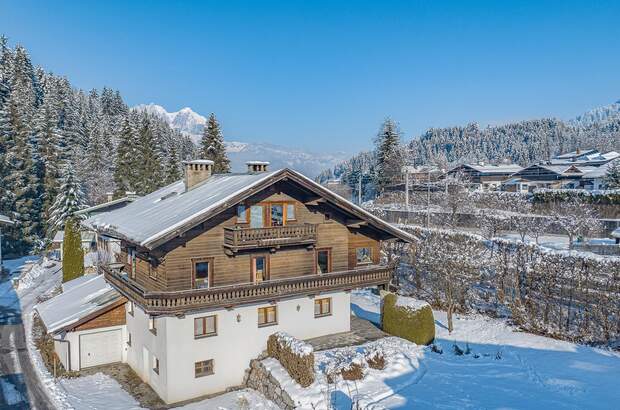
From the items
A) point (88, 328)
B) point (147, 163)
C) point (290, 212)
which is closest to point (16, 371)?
point (88, 328)

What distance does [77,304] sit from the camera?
85.1 feet

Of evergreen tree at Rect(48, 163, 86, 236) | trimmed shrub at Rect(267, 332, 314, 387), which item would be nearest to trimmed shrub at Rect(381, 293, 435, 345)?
trimmed shrub at Rect(267, 332, 314, 387)

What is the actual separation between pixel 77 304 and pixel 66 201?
33753mm

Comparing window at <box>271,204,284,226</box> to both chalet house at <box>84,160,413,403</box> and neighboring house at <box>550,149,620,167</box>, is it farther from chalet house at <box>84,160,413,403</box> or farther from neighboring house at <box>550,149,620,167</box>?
neighboring house at <box>550,149,620,167</box>

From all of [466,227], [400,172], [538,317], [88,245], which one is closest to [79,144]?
[88,245]

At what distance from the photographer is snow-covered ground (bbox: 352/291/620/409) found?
56.3 ft

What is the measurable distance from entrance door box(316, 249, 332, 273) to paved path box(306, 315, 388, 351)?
3.67 metres

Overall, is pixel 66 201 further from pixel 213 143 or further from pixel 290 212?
pixel 290 212

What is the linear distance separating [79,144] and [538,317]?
90139mm

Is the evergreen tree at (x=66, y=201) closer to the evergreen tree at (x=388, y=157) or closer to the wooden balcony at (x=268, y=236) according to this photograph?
the wooden balcony at (x=268, y=236)

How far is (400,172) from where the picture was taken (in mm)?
86062

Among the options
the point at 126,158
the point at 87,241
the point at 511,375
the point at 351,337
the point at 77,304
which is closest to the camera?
the point at 511,375

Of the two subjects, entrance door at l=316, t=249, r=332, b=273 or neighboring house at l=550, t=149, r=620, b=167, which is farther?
neighboring house at l=550, t=149, r=620, b=167

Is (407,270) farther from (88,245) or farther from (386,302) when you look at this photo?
(88,245)
